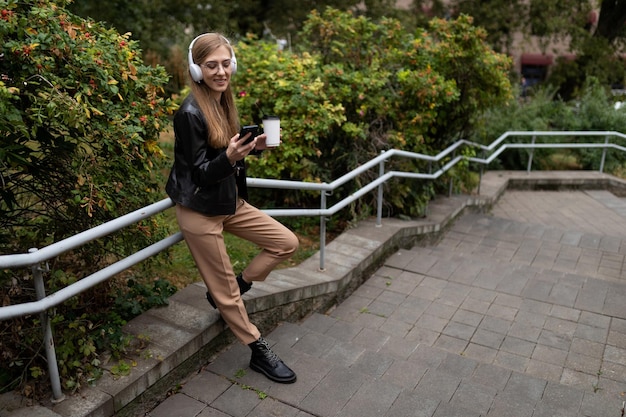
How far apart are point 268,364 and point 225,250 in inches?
25.3

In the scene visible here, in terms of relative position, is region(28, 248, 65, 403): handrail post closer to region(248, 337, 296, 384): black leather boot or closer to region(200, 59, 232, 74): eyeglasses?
region(248, 337, 296, 384): black leather boot

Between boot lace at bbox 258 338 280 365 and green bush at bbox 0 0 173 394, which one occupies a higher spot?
green bush at bbox 0 0 173 394

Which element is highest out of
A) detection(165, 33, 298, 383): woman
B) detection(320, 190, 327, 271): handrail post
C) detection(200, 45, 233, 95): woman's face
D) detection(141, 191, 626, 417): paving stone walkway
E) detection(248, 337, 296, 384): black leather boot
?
detection(200, 45, 233, 95): woman's face

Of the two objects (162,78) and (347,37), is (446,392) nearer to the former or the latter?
(162,78)

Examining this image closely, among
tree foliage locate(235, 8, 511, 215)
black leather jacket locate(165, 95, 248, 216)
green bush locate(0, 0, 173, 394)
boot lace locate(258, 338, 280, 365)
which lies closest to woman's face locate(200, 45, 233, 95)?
black leather jacket locate(165, 95, 248, 216)

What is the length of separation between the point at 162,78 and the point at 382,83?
3.16m

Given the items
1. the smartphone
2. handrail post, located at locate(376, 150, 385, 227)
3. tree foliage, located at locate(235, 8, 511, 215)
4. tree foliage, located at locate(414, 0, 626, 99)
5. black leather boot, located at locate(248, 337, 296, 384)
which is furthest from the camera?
tree foliage, located at locate(414, 0, 626, 99)

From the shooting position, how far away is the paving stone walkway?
284cm

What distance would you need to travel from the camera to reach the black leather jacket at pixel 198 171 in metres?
2.62

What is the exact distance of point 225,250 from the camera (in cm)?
288

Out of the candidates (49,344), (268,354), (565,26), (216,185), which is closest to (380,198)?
(268,354)

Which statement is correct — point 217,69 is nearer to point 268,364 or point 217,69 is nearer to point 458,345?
point 268,364

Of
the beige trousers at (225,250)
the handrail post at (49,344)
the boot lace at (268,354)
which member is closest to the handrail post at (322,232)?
the beige trousers at (225,250)

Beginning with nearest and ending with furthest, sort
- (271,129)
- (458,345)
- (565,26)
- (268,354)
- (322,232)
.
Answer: (271,129) < (268,354) < (458,345) < (322,232) < (565,26)
